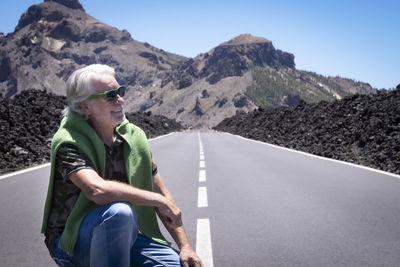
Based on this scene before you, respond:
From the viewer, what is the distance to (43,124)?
17422mm

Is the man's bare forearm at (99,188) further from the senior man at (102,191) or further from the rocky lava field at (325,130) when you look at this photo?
the rocky lava field at (325,130)

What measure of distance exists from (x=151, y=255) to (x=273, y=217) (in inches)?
139

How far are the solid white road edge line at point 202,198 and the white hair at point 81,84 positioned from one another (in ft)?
13.8

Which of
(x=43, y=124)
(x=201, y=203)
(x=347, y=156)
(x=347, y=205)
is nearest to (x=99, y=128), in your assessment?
(x=201, y=203)

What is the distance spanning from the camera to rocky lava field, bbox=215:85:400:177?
1342 cm

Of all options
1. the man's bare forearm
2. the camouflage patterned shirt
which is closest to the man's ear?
the camouflage patterned shirt

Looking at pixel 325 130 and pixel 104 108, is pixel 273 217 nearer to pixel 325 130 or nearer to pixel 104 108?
pixel 104 108

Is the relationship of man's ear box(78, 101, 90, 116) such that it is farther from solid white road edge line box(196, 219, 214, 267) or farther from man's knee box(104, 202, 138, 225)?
solid white road edge line box(196, 219, 214, 267)

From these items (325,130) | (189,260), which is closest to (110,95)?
(189,260)

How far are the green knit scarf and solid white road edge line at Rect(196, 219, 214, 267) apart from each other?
4.52ft

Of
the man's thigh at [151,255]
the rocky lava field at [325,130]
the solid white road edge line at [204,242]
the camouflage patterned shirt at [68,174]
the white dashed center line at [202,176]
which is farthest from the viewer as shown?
the rocky lava field at [325,130]

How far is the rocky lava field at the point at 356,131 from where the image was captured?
528 inches

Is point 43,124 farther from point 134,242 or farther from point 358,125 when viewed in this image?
point 134,242

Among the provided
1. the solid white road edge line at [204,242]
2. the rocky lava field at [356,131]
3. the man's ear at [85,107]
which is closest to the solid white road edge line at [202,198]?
the solid white road edge line at [204,242]
